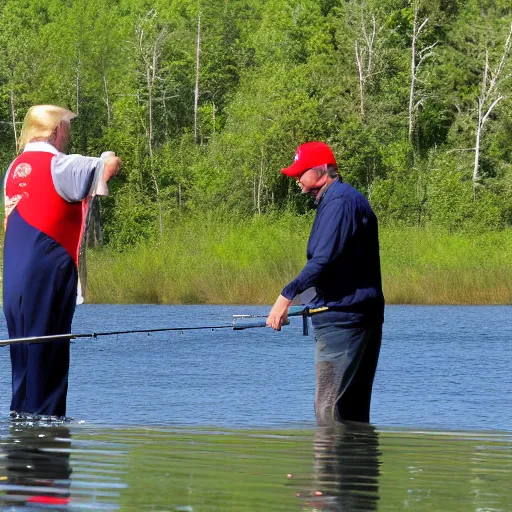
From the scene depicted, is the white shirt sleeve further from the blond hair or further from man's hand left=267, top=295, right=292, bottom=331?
man's hand left=267, top=295, right=292, bottom=331

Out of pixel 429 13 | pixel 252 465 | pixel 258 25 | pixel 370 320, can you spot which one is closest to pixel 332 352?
pixel 370 320

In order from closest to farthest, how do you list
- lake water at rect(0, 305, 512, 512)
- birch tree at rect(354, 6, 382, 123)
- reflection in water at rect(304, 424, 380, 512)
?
reflection in water at rect(304, 424, 380, 512), lake water at rect(0, 305, 512, 512), birch tree at rect(354, 6, 382, 123)

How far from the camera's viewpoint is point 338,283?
21.7 feet

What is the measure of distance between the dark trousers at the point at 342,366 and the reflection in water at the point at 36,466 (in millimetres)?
1194

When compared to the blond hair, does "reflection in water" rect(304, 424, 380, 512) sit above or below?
below

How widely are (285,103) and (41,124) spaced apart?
144 feet

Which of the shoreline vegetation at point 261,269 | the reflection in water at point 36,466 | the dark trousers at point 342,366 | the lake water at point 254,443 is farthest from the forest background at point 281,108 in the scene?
the reflection in water at point 36,466

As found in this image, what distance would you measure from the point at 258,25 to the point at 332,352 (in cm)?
6688

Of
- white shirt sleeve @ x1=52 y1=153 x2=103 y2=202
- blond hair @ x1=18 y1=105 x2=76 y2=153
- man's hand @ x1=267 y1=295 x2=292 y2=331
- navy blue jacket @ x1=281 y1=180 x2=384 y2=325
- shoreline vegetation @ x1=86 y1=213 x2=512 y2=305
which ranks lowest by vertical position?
shoreline vegetation @ x1=86 y1=213 x2=512 y2=305

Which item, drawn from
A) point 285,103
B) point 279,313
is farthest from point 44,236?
point 285,103

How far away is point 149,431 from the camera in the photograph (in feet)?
24.6

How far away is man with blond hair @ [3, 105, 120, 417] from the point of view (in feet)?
21.0

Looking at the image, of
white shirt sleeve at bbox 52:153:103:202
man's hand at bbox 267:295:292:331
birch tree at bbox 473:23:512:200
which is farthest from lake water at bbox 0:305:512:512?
birch tree at bbox 473:23:512:200

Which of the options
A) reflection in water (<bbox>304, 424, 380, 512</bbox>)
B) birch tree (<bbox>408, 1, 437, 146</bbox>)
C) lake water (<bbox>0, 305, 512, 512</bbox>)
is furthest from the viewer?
birch tree (<bbox>408, 1, 437, 146</bbox>)
